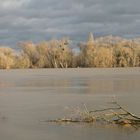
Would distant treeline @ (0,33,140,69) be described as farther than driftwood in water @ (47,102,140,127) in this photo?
A: Yes

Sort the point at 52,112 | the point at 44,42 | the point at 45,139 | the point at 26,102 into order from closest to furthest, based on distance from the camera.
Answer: the point at 45,139
the point at 52,112
the point at 26,102
the point at 44,42

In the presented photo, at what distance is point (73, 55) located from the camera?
174 feet

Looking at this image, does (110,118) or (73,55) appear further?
(73,55)

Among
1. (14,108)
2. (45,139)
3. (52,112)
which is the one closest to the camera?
(45,139)

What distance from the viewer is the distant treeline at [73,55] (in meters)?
51.0

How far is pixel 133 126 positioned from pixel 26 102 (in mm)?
5490

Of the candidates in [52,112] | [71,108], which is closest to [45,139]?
[52,112]

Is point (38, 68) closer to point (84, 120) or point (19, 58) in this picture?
point (19, 58)

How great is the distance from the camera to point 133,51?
5106cm

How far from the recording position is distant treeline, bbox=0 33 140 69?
51.0 meters

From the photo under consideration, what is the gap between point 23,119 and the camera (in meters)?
10.1

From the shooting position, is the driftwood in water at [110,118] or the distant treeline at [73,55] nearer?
the driftwood in water at [110,118]

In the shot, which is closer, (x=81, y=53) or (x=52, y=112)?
(x=52, y=112)

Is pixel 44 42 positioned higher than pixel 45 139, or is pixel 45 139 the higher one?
pixel 44 42
